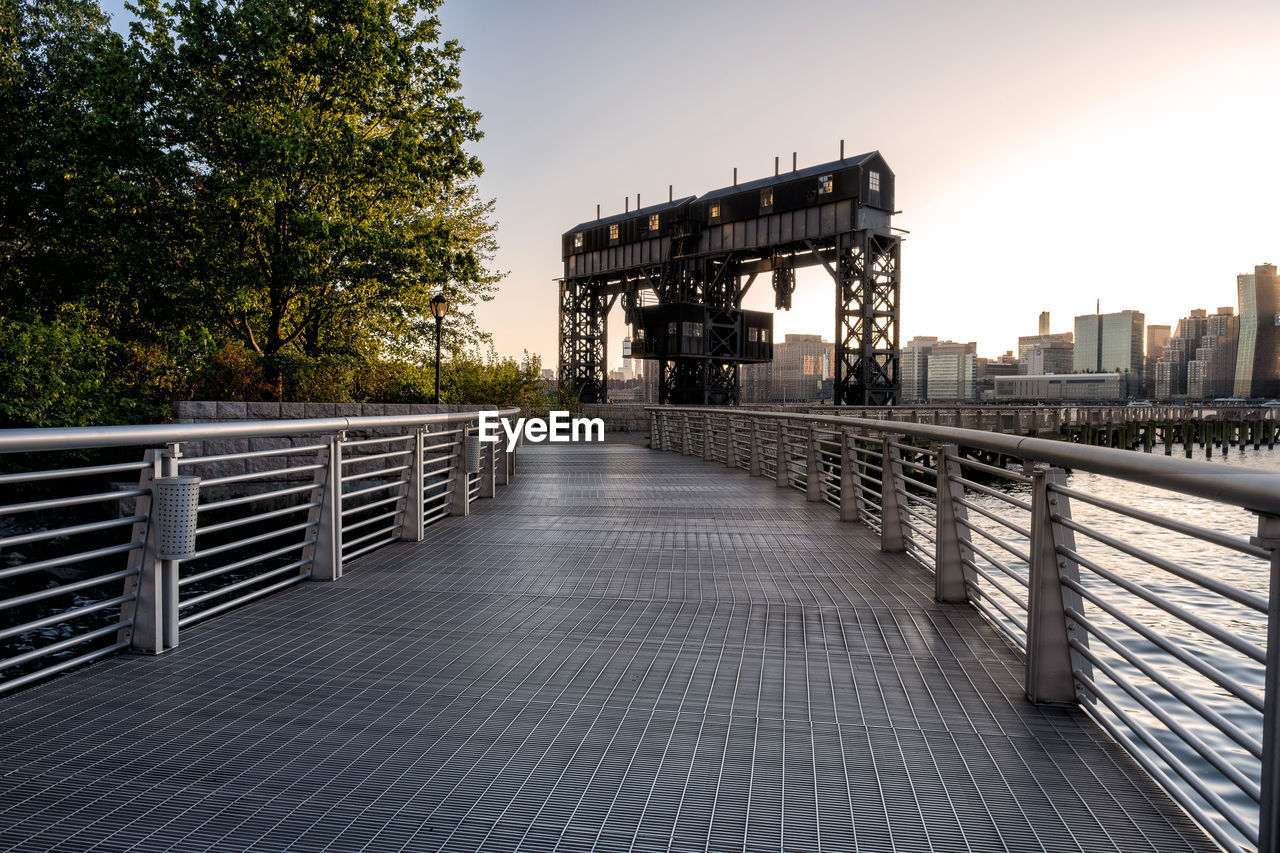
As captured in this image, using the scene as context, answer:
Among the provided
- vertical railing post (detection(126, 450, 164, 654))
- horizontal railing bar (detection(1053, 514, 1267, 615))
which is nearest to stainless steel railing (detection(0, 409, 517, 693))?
vertical railing post (detection(126, 450, 164, 654))

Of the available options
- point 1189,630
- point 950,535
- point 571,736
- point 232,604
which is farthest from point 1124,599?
point 232,604

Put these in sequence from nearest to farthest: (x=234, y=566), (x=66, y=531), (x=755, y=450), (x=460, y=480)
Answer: (x=66, y=531)
(x=234, y=566)
(x=460, y=480)
(x=755, y=450)

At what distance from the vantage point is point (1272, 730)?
1.97 m

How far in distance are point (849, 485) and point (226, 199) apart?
59.4 feet

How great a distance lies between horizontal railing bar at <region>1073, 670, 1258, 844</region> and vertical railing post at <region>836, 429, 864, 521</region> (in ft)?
19.1

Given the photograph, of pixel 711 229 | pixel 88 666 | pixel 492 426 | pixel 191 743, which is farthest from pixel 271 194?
pixel 711 229

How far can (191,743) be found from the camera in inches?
125

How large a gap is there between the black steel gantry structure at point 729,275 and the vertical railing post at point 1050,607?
49269mm

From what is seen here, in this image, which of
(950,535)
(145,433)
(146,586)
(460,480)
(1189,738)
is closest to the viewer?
(1189,738)

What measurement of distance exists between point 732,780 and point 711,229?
59.2m

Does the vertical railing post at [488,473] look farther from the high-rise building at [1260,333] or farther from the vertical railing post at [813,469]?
the high-rise building at [1260,333]

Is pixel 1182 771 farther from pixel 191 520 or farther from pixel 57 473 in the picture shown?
pixel 57 473

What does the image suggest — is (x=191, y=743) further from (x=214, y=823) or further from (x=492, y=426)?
(x=492, y=426)

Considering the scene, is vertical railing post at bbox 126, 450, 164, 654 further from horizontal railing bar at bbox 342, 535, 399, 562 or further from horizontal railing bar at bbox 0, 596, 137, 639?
horizontal railing bar at bbox 342, 535, 399, 562
